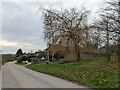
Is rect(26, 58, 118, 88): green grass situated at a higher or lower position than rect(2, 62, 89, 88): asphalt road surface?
higher

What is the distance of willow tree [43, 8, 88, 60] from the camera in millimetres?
43406

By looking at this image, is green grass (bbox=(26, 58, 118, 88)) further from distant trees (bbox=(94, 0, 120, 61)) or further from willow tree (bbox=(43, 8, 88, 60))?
willow tree (bbox=(43, 8, 88, 60))

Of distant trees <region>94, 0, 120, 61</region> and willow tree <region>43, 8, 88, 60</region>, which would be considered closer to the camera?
distant trees <region>94, 0, 120, 61</region>

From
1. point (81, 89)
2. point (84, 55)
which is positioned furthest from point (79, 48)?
point (81, 89)

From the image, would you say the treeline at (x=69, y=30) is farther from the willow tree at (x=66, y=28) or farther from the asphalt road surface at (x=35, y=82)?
the asphalt road surface at (x=35, y=82)

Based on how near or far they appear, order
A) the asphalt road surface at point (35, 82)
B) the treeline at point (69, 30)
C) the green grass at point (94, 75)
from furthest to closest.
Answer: the treeline at point (69, 30), the asphalt road surface at point (35, 82), the green grass at point (94, 75)

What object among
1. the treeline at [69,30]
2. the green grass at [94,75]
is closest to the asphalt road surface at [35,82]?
the green grass at [94,75]

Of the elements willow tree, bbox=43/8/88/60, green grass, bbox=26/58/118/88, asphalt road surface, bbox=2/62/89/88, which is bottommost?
asphalt road surface, bbox=2/62/89/88

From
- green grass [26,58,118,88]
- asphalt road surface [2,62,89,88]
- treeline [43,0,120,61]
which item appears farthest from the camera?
treeline [43,0,120,61]

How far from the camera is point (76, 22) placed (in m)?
45.4

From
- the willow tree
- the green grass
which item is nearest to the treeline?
the willow tree

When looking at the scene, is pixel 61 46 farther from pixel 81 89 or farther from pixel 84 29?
pixel 81 89

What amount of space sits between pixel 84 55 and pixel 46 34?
47.6 feet

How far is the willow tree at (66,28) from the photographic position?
1709 inches
